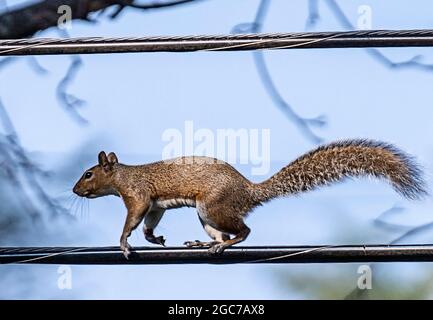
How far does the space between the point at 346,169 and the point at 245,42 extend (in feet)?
1.94

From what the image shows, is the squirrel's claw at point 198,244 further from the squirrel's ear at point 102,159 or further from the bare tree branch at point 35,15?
the bare tree branch at point 35,15

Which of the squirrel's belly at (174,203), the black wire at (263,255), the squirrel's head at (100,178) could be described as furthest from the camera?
the squirrel's head at (100,178)

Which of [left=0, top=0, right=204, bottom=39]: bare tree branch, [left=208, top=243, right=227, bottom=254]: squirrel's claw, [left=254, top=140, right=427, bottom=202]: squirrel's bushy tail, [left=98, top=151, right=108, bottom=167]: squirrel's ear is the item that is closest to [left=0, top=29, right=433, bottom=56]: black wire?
[left=254, top=140, right=427, bottom=202]: squirrel's bushy tail

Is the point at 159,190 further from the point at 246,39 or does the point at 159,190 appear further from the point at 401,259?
the point at 401,259

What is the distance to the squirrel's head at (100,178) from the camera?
18.0ft

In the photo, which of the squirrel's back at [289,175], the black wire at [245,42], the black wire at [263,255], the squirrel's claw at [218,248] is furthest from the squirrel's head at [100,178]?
the black wire at [263,255]

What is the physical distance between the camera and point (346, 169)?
5.12m

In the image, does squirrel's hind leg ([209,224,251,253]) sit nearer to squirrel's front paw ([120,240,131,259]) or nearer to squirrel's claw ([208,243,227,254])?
squirrel's claw ([208,243,227,254])

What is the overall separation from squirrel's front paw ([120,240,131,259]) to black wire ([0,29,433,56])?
573 mm

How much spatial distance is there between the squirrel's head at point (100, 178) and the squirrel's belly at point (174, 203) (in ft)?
0.68

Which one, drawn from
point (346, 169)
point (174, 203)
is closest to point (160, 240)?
point (174, 203)

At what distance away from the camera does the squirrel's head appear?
5.48 metres

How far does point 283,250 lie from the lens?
446cm

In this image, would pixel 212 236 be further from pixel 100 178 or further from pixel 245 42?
pixel 245 42
